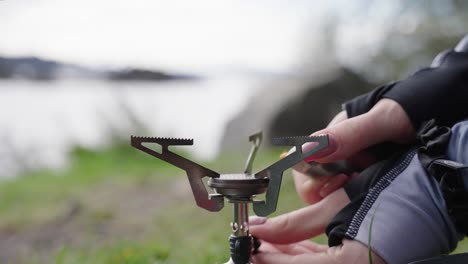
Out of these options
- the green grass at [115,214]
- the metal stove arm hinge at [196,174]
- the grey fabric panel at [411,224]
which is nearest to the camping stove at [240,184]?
the metal stove arm hinge at [196,174]

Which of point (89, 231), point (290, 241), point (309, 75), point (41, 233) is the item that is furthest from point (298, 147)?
point (309, 75)

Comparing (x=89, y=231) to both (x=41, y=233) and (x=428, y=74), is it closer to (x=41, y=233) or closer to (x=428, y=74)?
(x=41, y=233)

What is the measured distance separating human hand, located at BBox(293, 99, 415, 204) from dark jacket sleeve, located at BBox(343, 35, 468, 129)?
0.01 meters

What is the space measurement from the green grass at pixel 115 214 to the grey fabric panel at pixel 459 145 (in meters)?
0.46

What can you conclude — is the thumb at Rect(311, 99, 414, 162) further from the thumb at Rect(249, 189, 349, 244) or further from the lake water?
the lake water

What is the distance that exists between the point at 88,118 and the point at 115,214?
1642 millimetres

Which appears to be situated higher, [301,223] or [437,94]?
[437,94]

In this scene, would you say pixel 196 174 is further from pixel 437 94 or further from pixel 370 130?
pixel 437 94

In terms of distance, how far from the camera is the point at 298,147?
65 cm

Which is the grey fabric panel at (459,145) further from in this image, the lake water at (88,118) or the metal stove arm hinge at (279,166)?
the lake water at (88,118)

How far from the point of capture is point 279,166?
2.18 ft

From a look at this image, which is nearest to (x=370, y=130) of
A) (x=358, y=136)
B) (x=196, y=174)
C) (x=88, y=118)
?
(x=358, y=136)

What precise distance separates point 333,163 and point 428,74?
0.18 metres

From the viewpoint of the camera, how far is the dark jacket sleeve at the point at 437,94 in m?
0.81
